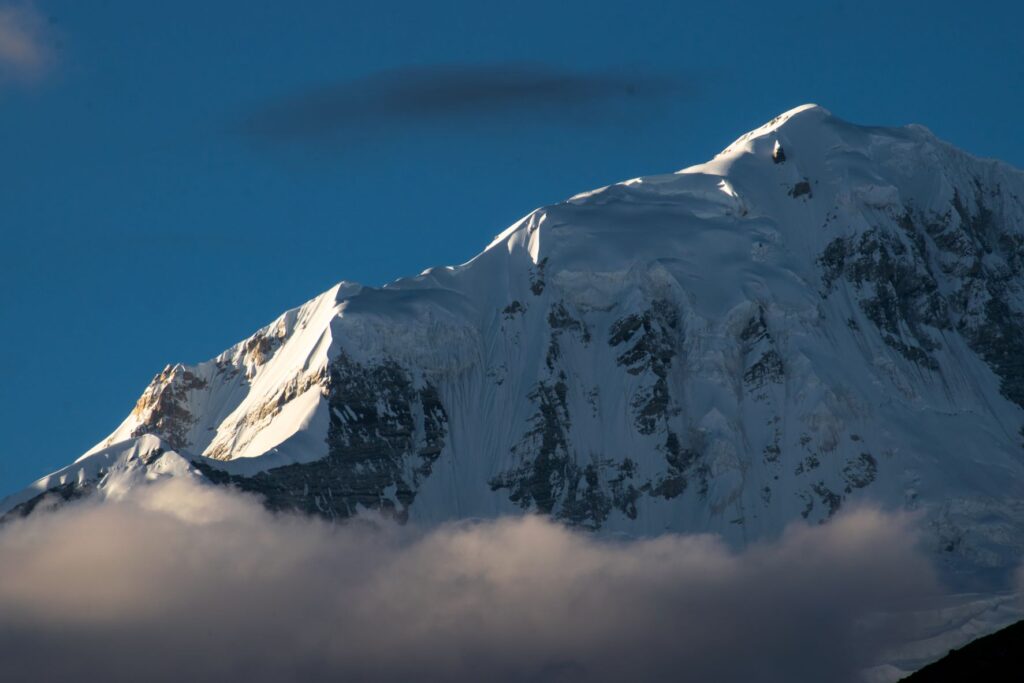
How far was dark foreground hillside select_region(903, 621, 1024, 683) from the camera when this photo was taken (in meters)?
116

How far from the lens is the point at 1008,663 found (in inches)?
4611

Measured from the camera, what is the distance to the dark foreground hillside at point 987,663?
382 ft

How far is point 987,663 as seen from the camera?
385 feet

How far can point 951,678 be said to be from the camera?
117 m

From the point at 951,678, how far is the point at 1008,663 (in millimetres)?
2932
